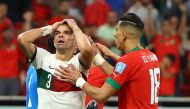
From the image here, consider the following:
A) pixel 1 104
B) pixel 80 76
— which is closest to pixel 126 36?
pixel 80 76

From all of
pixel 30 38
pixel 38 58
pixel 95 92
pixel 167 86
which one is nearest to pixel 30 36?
pixel 30 38

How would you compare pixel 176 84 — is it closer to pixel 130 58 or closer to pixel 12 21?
pixel 12 21

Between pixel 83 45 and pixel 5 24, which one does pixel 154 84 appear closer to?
pixel 83 45

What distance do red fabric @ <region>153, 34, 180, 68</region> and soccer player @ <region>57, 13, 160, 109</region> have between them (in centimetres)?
604

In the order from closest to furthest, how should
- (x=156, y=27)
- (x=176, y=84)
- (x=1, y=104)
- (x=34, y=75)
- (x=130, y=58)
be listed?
(x=130, y=58) < (x=34, y=75) < (x=1, y=104) < (x=176, y=84) < (x=156, y=27)

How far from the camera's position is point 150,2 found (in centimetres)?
1391

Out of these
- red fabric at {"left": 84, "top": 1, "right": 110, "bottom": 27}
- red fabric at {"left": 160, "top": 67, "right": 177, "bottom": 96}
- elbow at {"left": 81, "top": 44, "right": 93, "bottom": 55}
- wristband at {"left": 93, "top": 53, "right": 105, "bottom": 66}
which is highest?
elbow at {"left": 81, "top": 44, "right": 93, "bottom": 55}

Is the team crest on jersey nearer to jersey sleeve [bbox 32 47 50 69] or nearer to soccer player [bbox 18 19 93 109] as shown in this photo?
soccer player [bbox 18 19 93 109]

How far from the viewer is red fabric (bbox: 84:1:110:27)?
45.7 feet

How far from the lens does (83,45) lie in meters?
7.02

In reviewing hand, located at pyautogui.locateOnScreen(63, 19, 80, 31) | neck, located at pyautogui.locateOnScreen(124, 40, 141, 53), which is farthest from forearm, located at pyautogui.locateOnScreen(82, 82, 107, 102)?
hand, located at pyautogui.locateOnScreen(63, 19, 80, 31)

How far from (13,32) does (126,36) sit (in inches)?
254

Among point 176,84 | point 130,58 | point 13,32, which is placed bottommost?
point 176,84

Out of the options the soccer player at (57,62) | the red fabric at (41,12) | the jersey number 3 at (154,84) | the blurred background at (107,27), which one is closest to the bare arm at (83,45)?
the soccer player at (57,62)
